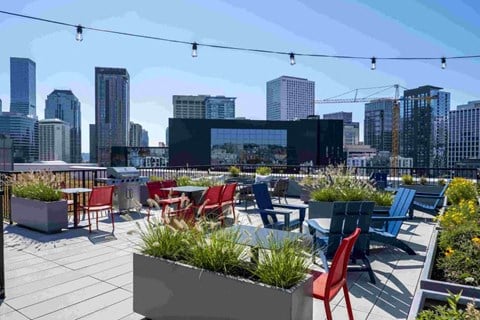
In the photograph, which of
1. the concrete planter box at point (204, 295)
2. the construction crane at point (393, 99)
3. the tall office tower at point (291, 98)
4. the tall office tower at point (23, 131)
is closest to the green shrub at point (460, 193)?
the concrete planter box at point (204, 295)

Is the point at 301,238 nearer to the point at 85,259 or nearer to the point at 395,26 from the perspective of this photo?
the point at 85,259

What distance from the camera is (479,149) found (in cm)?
4519

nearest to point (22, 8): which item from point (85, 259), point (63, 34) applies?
point (63, 34)

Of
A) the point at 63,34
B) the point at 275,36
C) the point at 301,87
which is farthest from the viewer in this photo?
the point at 301,87

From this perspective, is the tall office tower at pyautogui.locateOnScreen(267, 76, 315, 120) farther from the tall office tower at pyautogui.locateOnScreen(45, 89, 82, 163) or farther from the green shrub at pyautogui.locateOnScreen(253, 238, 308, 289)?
the green shrub at pyautogui.locateOnScreen(253, 238, 308, 289)

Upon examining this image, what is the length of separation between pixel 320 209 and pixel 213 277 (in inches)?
136

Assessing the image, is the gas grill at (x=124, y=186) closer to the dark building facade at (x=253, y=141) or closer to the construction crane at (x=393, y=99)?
the dark building facade at (x=253, y=141)

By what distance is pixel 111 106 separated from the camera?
209 ft

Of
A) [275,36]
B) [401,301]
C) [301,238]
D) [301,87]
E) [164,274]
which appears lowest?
[401,301]

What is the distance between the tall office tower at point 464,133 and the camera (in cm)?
4400

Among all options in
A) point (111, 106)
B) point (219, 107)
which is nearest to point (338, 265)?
point (111, 106)

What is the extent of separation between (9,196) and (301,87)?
7987 centimetres

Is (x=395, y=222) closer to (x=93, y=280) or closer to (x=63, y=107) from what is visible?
(x=93, y=280)

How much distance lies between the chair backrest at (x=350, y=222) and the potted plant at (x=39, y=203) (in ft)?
14.1
